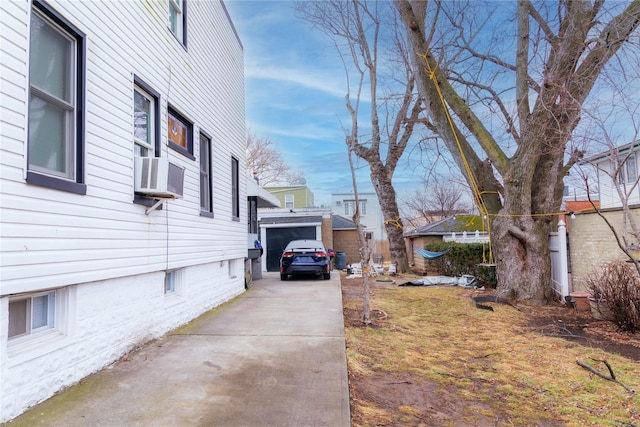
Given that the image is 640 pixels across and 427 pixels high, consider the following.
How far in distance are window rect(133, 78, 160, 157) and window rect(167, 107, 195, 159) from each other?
477 millimetres

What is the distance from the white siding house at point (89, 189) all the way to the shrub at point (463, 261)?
9701mm

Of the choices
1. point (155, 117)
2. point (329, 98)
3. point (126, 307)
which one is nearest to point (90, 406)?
point (126, 307)

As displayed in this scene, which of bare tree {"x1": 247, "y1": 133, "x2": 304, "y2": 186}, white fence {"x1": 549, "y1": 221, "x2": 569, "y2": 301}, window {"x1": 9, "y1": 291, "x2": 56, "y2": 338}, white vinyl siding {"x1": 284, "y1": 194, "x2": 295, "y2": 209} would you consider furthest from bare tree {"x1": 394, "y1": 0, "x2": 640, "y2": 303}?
bare tree {"x1": 247, "y1": 133, "x2": 304, "y2": 186}

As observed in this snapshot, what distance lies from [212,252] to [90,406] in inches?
182

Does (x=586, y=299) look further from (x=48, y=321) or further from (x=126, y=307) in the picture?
(x=48, y=321)

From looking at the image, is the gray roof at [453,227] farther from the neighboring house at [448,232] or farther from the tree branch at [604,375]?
the tree branch at [604,375]

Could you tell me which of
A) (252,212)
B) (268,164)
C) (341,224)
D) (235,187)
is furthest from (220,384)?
(268,164)

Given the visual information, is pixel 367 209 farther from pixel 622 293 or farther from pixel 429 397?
pixel 429 397

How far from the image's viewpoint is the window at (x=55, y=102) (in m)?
3.14

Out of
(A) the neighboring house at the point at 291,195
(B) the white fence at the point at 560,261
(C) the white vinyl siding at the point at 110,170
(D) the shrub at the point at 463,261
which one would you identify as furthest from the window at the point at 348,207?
(C) the white vinyl siding at the point at 110,170

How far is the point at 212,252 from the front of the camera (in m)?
7.61

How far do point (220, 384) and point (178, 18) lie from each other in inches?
239

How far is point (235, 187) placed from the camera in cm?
1016

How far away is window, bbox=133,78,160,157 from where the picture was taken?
504cm
